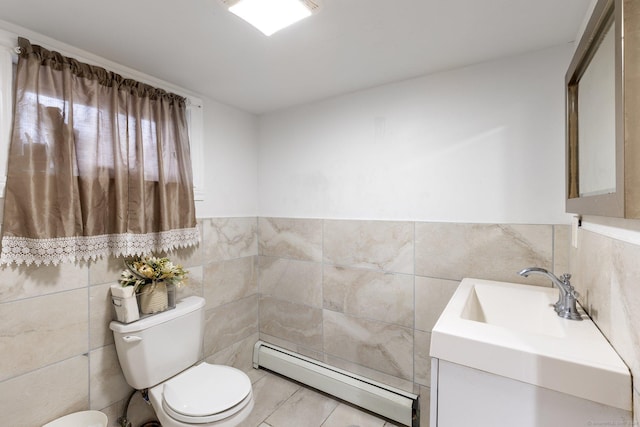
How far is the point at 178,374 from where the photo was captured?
174 centimetres

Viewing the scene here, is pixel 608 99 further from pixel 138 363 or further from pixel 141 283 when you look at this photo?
pixel 138 363

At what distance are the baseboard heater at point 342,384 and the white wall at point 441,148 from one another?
1.12 meters

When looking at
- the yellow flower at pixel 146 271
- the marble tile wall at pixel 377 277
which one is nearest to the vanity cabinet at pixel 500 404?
the marble tile wall at pixel 377 277

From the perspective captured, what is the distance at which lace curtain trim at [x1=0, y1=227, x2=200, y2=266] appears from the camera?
1.32m

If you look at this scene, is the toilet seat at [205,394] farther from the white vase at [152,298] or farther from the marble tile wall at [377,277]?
the marble tile wall at [377,277]

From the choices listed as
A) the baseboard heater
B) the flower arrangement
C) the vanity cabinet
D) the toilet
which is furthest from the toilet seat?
the vanity cabinet

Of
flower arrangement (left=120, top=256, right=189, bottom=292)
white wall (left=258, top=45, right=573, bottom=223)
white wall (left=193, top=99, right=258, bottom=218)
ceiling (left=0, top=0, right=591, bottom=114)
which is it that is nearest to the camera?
ceiling (left=0, top=0, right=591, bottom=114)

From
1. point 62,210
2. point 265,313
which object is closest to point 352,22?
point 62,210

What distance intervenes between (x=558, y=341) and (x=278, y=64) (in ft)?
5.83

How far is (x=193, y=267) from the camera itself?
2072 mm

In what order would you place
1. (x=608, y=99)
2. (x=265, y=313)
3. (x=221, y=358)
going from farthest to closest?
(x=265, y=313)
(x=221, y=358)
(x=608, y=99)

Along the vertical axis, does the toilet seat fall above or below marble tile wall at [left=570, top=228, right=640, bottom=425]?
below

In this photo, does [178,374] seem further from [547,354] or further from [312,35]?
[312,35]

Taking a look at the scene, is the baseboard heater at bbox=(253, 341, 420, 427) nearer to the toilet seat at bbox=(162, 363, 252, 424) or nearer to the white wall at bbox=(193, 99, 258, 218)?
the toilet seat at bbox=(162, 363, 252, 424)
